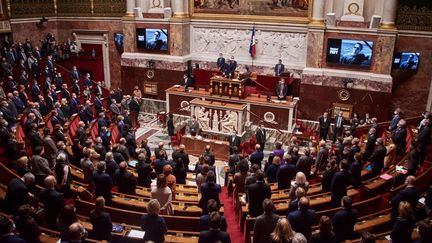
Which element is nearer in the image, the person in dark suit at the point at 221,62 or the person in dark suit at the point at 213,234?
the person in dark suit at the point at 213,234

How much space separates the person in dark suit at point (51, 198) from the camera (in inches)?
243

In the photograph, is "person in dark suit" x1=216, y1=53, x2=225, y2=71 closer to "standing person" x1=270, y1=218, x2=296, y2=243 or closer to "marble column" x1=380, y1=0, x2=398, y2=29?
"marble column" x1=380, y1=0, x2=398, y2=29

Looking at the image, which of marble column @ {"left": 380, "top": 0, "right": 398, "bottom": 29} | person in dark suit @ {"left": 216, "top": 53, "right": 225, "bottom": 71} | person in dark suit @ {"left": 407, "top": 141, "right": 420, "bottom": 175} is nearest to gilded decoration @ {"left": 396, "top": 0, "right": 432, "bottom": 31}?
marble column @ {"left": 380, "top": 0, "right": 398, "bottom": 29}

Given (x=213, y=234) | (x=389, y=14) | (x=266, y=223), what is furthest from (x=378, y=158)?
(x=389, y=14)

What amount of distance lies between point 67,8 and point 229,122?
1243 cm

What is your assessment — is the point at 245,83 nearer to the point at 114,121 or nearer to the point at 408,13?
the point at 114,121

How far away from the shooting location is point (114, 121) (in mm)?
14484

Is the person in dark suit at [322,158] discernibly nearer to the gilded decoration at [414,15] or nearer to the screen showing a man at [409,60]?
the screen showing a man at [409,60]

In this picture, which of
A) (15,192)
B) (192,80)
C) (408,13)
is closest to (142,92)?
(192,80)

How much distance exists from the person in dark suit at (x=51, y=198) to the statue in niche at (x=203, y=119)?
10.2 m

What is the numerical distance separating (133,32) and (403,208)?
16.9m

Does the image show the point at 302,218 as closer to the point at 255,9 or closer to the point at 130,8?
the point at 255,9

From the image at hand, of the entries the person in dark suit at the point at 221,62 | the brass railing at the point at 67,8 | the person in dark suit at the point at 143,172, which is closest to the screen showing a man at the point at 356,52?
the person in dark suit at the point at 221,62

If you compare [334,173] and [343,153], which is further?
[343,153]
